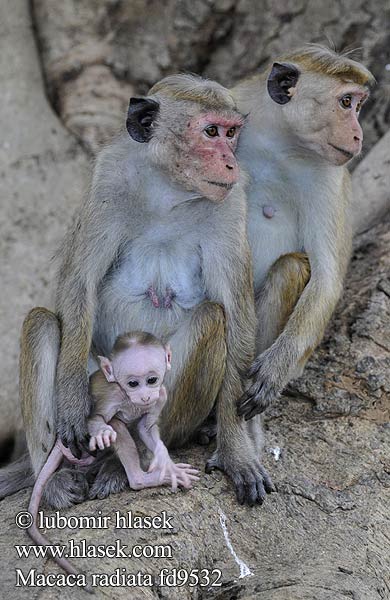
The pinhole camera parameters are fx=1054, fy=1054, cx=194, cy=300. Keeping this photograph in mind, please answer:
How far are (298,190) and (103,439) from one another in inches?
80.3

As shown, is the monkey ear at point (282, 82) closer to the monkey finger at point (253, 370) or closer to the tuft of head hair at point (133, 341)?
the monkey finger at point (253, 370)

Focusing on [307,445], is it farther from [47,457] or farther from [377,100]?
[377,100]

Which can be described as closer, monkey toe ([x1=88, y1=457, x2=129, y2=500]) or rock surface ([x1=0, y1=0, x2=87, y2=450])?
monkey toe ([x1=88, y1=457, x2=129, y2=500])

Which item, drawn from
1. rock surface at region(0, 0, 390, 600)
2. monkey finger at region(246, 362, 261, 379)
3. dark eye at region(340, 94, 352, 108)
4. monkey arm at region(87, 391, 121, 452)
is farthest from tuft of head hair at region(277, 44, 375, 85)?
monkey arm at region(87, 391, 121, 452)

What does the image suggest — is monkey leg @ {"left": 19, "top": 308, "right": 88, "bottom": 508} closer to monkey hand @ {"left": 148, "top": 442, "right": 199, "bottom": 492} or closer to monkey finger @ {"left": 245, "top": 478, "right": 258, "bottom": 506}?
monkey hand @ {"left": 148, "top": 442, "right": 199, "bottom": 492}

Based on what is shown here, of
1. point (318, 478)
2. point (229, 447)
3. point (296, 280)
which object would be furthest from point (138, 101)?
point (318, 478)

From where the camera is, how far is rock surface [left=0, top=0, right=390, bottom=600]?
4.76 m

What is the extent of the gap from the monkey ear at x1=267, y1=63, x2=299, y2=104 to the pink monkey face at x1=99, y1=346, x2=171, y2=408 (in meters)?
1.88

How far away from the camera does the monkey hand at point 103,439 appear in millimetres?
5059

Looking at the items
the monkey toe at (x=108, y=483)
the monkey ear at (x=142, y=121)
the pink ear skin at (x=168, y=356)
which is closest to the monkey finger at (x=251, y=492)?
the monkey toe at (x=108, y=483)

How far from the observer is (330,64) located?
610 cm

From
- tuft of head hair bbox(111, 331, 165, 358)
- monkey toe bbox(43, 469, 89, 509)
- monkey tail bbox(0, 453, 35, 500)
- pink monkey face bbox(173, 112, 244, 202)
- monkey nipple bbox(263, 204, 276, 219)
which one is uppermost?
pink monkey face bbox(173, 112, 244, 202)

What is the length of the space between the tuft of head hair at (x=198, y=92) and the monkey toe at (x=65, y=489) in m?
1.99

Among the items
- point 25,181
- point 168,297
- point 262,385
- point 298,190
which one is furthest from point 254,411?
point 25,181
